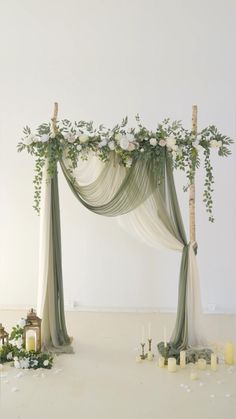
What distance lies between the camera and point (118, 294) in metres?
5.30

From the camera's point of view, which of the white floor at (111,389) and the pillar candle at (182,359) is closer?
the white floor at (111,389)

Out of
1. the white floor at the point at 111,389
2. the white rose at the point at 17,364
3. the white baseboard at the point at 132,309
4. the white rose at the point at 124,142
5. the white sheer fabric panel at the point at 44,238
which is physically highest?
the white rose at the point at 124,142

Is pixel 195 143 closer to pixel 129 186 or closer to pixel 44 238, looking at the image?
pixel 129 186

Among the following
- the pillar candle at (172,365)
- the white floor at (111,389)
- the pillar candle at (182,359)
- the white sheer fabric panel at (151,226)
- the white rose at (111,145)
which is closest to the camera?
the white floor at (111,389)

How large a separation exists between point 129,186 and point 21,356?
1.72 meters

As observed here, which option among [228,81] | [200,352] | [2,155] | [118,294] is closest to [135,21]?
[228,81]

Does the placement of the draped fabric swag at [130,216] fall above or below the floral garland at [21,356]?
above

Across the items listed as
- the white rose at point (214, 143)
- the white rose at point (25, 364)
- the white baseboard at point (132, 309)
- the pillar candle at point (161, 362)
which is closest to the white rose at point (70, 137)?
the white rose at point (214, 143)

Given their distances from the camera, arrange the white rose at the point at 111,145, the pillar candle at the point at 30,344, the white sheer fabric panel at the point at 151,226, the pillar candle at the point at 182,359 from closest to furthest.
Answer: the pillar candle at the point at 182,359
the pillar candle at the point at 30,344
the white rose at the point at 111,145
the white sheer fabric panel at the point at 151,226

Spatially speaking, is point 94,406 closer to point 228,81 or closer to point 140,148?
point 140,148

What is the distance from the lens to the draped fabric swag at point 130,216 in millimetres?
3650

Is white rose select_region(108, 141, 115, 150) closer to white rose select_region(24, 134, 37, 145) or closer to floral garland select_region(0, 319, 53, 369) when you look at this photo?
white rose select_region(24, 134, 37, 145)

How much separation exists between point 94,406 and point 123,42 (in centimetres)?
440

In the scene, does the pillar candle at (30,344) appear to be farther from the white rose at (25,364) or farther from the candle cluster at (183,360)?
the candle cluster at (183,360)
